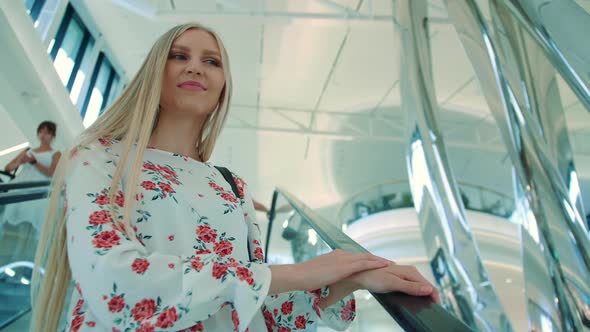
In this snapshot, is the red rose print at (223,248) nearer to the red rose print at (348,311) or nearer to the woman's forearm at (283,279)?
the woman's forearm at (283,279)

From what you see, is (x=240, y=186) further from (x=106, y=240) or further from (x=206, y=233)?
(x=106, y=240)

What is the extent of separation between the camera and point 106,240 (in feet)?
3.09

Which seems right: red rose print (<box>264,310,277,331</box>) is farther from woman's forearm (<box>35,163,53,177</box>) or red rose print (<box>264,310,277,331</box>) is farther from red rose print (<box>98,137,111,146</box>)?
woman's forearm (<box>35,163,53,177</box>)

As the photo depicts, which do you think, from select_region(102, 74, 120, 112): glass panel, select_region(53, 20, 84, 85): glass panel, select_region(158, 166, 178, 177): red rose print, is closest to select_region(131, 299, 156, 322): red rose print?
select_region(158, 166, 178, 177): red rose print

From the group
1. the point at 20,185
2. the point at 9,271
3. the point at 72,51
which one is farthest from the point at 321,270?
the point at 72,51

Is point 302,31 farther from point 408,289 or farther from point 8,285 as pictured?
point 408,289

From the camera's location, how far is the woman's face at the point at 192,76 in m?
1.46

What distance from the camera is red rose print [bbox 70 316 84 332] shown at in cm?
98

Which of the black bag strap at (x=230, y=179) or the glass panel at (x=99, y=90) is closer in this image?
the black bag strap at (x=230, y=179)

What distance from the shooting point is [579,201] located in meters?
1.00

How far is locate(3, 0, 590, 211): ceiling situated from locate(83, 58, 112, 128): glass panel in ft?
1.37

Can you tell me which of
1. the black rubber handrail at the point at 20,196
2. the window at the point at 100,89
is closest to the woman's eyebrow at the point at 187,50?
the black rubber handrail at the point at 20,196

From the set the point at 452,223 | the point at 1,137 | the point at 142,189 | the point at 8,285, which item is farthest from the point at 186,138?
the point at 1,137

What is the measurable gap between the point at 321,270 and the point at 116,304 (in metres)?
0.42
